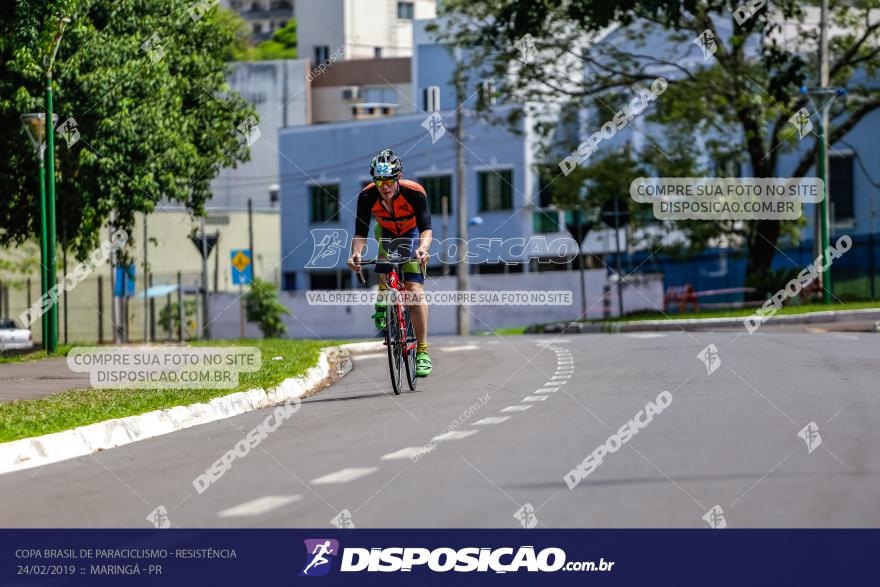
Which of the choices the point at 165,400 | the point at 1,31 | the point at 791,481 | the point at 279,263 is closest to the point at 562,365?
the point at 165,400

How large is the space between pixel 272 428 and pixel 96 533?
476 cm

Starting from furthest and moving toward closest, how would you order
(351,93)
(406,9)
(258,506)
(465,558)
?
(406,9) → (351,93) → (258,506) → (465,558)

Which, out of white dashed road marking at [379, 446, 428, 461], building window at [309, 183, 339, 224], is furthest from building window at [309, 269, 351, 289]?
white dashed road marking at [379, 446, 428, 461]

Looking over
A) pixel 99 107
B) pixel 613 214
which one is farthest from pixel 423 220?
pixel 613 214

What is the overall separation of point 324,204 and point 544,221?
1090 cm

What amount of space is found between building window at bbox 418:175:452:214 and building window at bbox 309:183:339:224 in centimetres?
514

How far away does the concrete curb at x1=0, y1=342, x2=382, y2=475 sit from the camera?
10461mm

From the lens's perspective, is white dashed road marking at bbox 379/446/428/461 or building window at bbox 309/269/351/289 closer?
white dashed road marking at bbox 379/446/428/461

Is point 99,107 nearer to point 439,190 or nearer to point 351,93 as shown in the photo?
point 439,190

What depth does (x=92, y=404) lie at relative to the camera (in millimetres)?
→ 13453

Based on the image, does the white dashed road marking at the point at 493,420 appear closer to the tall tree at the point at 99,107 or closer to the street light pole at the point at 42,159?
the street light pole at the point at 42,159

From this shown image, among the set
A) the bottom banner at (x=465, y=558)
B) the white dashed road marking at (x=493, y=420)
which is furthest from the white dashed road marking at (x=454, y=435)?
the bottom banner at (x=465, y=558)

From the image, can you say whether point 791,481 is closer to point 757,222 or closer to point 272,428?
point 272,428

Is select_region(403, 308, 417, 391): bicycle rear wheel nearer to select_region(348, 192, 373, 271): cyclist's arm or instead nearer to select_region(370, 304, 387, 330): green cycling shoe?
select_region(370, 304, 387, 330): green cycling shoe
